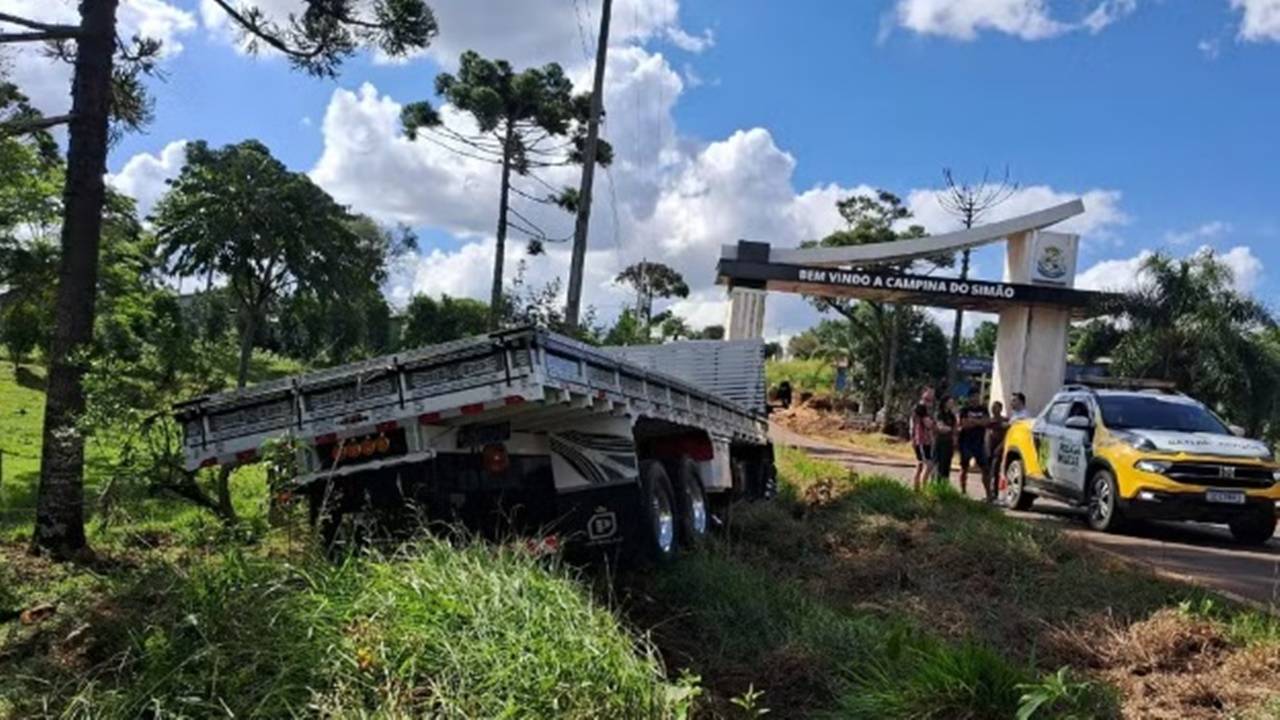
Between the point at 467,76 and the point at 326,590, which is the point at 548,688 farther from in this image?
the point at 467,76

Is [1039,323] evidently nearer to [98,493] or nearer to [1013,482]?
[1013,482]

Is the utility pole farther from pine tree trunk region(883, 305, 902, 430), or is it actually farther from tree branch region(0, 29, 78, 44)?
pine tree trunk region(883, 305, 902, 430)

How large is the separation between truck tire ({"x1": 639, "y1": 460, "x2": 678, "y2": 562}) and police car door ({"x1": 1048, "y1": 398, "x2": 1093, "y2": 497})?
5.74 meters

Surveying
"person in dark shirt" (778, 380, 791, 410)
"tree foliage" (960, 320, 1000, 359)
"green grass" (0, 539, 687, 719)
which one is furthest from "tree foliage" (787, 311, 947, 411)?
"green grass" (0, 539, 687, 719)

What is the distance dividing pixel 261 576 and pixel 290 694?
3.21ft

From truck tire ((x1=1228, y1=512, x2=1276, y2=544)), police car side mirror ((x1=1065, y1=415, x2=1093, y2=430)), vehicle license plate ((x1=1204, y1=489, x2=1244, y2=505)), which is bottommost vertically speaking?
truck tire ((x1=1228, y1=512, x2=1276, y2=544))

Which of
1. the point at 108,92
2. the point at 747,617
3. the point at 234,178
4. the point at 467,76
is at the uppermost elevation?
the point at 467,76

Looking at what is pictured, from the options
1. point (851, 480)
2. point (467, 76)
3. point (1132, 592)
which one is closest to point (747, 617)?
point (1132, 592)

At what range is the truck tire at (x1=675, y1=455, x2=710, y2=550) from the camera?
910 centimetres

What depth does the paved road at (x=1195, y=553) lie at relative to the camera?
8.58 metres

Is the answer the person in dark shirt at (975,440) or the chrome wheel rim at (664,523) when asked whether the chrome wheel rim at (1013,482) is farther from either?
the chrome wheel rim at (664,523)

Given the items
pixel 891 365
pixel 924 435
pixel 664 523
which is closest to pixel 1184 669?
pixel 664 523

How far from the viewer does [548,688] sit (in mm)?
3721

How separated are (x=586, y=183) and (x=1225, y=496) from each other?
13.8 meters
